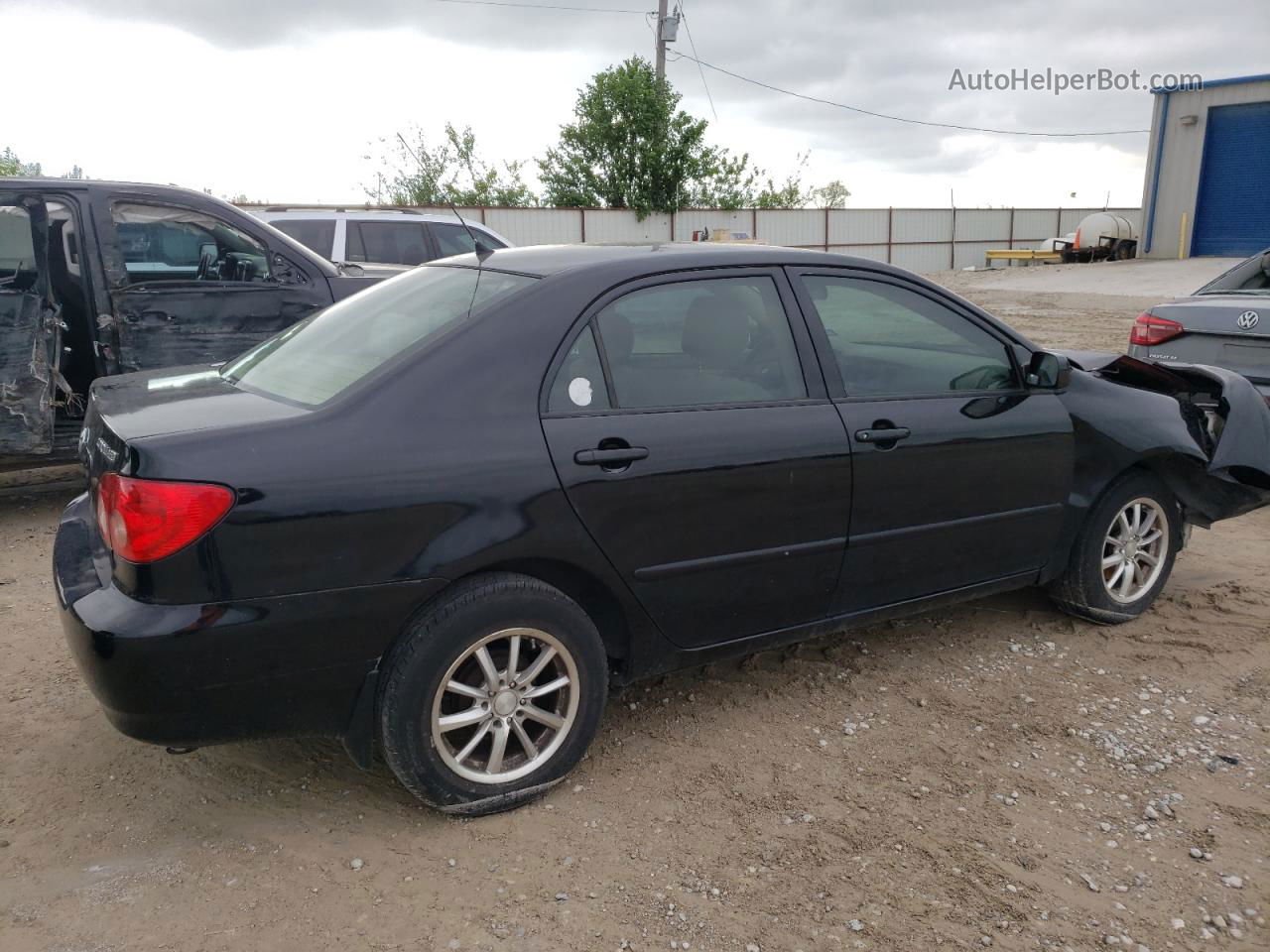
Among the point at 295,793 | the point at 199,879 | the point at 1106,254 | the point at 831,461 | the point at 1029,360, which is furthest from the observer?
the point at 1106,254

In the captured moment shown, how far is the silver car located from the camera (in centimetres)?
596

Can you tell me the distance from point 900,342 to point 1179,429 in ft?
4.75

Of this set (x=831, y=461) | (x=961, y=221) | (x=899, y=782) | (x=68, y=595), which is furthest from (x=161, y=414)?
(x=961, y=221)

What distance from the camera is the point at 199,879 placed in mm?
2730

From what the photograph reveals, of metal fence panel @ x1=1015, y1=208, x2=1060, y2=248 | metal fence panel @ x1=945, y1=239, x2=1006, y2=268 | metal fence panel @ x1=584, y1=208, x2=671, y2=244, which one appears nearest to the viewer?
metal fence panel @ x1=584, y1=208, x2=671, y2=244

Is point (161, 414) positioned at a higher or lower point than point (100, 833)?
higher

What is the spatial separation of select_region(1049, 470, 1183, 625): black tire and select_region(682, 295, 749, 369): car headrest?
1.83 metres

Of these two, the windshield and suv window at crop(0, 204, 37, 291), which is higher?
suv window at crop(0, 204, 37, 291)

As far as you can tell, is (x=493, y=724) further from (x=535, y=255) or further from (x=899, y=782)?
(x=535, y=255)

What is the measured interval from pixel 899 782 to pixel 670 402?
55.1 inches

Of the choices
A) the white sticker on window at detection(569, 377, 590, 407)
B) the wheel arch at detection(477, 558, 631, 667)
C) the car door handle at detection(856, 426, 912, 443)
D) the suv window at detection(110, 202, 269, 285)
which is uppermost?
the suv window at detection(110, 202, 269, 285)

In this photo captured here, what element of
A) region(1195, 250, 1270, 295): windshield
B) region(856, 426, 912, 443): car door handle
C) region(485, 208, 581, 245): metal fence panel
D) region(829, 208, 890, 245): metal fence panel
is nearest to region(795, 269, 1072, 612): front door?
region(856, 426, 912, 443): car door handle

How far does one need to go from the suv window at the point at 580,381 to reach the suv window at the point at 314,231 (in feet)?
27.1

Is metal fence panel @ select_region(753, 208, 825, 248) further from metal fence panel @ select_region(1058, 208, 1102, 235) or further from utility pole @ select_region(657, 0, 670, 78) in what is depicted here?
metal fence panel @ select_region(1058, 208, 1102, 235)
